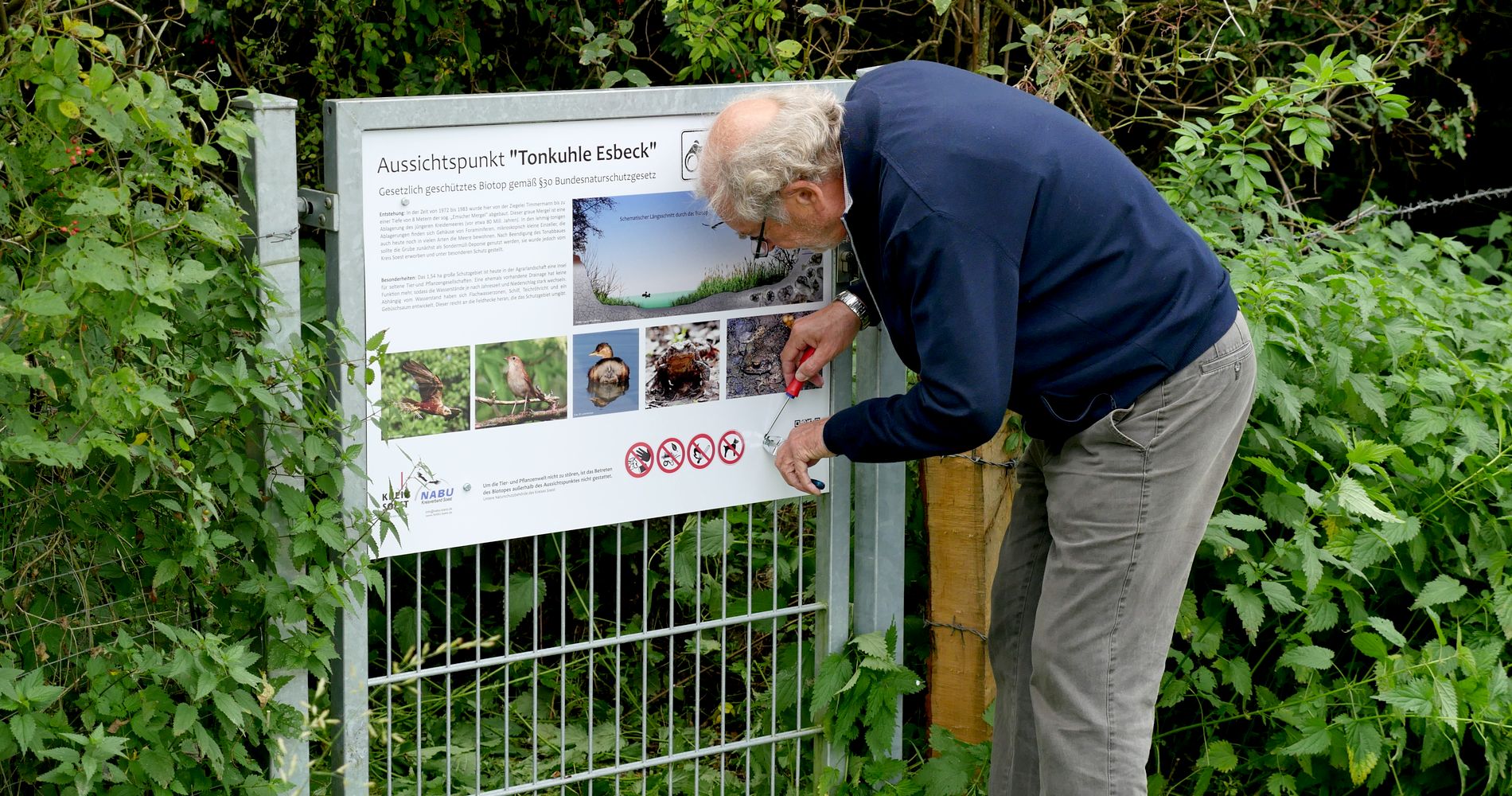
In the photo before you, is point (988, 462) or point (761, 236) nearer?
point (761, 236)

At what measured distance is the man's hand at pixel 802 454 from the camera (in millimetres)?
3168

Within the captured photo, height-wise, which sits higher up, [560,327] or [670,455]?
[560,327]

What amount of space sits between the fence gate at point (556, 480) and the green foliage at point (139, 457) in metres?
0.16

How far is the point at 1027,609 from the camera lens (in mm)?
3348

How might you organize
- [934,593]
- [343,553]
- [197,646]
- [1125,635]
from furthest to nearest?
1. [934,593]
2. [1125,635]
3. [343,553]
4. [197,646]

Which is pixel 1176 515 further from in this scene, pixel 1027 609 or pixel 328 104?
pixel 328 104

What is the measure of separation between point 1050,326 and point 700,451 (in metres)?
0.85

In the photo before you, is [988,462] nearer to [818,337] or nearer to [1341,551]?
[818,337]

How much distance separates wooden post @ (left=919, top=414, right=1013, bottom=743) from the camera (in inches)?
145

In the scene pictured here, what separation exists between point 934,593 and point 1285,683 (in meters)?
0.97

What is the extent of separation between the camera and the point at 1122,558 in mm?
2977

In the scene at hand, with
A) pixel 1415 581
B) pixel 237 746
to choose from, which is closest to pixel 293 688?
pixel 237 746

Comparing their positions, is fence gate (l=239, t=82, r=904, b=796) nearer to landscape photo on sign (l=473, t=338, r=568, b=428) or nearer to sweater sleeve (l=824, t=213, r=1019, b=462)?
landscape photo on sign (l=473, t=338, r=568, b=428)

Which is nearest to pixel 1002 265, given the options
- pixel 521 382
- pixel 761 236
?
pixel 761 236
